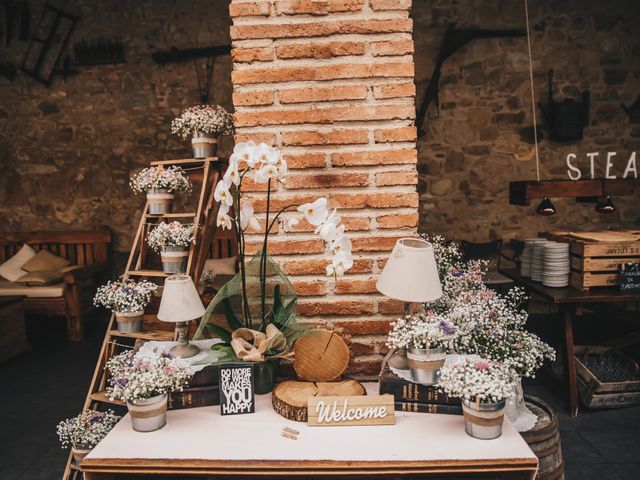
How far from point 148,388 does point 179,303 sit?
635mm

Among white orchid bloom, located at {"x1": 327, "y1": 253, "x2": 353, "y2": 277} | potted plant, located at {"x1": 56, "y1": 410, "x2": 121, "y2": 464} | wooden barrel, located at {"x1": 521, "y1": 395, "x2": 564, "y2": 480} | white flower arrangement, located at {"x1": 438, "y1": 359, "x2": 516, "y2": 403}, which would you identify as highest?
white orchid bloom, located at {"x1": 327, "y1": 253, "x2": 353, "y2": 277}

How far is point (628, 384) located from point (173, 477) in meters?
3.06

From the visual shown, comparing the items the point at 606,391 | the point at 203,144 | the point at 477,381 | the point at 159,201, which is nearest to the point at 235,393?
the point at 477,381

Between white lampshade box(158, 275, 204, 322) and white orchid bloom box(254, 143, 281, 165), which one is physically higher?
white orchid bloom box(254, 143, 281, 165)

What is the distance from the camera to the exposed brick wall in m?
1.92

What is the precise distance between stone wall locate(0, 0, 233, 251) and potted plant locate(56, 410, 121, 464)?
12.4ft

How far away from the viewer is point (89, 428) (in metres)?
2.58

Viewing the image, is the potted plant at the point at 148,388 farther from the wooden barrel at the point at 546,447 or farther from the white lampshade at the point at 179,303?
the wooden barrel at the point at 546,447

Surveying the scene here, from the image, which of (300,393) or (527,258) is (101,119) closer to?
(527,258)

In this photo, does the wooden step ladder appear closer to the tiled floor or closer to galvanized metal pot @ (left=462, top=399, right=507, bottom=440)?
the tiled floor

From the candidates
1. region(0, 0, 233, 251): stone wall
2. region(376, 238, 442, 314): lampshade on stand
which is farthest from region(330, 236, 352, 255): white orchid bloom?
region(0, 0, 233, 251): stone wall

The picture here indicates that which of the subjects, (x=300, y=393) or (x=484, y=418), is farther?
(x=300, y=393)

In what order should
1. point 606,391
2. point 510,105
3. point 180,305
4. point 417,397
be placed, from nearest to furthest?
point 417,397, point 180,305, point 606,391, point 510,105

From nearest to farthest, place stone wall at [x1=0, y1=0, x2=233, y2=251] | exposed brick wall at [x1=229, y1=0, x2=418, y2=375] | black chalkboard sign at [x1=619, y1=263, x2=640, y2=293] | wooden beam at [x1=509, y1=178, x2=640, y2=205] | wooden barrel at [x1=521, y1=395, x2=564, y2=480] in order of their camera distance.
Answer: wooden barrel at [x1=521, y1=395, x2=564, y2=480] < exposed brick wall at [x1=229, y1=0, x2=418, y2=375] < black chalkboard sign at [x1=619, y1=263, x2=640, y2=293] < wooden beam at [x1=509, y1=178, x2=640, y2=205] < stone wall at [x1=0, y1=0, x2=233, y2=251]
